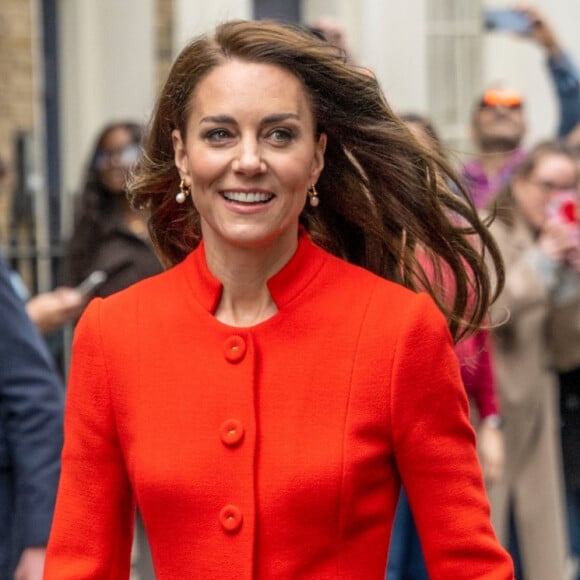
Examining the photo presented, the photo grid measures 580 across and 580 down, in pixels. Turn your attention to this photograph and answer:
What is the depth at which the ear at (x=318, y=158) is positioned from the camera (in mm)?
3533

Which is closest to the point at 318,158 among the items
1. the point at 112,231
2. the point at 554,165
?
the point at 112,231

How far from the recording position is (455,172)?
3.95m

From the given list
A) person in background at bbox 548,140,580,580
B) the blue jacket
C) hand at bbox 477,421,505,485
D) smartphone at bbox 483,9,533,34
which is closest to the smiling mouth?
hand at bbox 477,421,505,485

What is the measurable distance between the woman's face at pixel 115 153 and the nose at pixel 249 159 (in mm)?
3907

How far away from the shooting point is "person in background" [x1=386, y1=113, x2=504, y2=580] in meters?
5.97

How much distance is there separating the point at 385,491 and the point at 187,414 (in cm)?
37

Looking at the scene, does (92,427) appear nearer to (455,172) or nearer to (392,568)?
(455,172)

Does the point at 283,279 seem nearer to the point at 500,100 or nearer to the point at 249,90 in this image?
the point at 249,90

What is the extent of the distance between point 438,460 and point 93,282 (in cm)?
354

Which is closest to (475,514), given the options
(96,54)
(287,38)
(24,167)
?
(287,38)

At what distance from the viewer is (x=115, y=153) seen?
7.30m

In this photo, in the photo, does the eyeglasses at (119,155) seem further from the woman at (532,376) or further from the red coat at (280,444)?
the red coat at (280,444)

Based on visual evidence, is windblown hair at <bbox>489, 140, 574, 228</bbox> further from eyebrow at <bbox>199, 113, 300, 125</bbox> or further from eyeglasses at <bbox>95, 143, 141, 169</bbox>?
eyebrow at <bbox>199, 113, 300, 125</bbox>

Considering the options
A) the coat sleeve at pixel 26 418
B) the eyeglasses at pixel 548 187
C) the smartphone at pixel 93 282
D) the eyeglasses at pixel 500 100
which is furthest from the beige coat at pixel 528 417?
the coat sleeve at pixel 26 418
